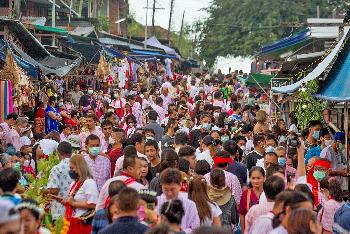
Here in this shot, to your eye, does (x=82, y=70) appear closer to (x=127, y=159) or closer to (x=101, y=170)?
(x=101, y=170)

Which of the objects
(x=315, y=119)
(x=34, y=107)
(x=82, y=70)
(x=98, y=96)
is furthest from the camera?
(x=82, y=70)

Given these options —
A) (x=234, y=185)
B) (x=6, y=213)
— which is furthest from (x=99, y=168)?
(x=6, y=213)

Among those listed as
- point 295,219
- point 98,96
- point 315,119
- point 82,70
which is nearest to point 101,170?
point 315,119

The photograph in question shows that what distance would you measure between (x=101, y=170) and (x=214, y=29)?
62369 millimetres

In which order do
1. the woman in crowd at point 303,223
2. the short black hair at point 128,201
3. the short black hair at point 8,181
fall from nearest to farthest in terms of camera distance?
the woman in crowd at point 303,223 < the short black hair at point 128,201 < the short black hair at point 8,181

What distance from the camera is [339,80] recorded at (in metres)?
15.4

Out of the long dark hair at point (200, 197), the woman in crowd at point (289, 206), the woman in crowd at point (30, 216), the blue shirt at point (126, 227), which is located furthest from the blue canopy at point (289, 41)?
the woman in crowd at point (30, 216)

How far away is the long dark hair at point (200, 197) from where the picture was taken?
10789mm

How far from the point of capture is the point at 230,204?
12.5 m

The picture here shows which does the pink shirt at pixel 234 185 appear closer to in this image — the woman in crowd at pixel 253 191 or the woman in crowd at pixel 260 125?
the woman in crowd at pixel 253 191

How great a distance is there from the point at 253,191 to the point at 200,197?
2032 mm

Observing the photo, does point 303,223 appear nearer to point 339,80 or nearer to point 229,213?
point 229,213

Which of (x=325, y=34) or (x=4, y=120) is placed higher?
(x=325, y=34)

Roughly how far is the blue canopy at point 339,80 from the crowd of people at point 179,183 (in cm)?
90
